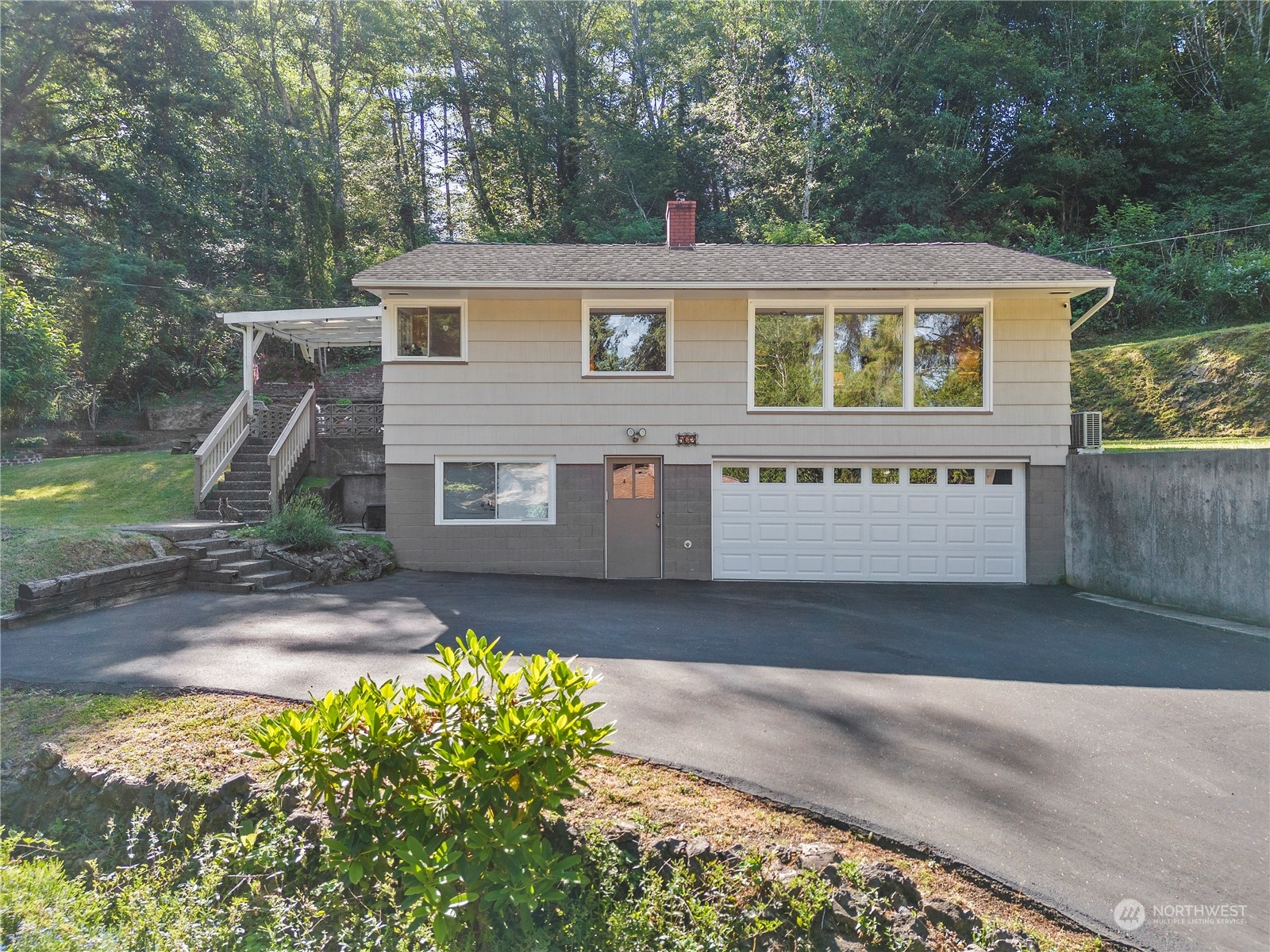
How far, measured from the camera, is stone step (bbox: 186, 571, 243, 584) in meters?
8.80

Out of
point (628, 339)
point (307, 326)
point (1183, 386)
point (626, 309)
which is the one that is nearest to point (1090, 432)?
point (1183, 386)

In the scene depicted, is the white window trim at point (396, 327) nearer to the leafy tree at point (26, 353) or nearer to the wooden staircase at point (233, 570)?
the wooden staircase at point (233, 570)

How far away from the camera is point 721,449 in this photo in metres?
11.3

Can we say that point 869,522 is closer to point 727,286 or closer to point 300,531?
point 727,286

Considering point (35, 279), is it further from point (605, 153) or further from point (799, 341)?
point (799, 341)

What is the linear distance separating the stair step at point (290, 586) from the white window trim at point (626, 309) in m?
5.27

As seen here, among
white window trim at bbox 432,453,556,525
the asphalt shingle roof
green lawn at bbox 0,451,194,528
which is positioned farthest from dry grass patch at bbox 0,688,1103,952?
green lawn at bbox 0,451,194,528

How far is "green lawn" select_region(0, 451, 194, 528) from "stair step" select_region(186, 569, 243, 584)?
10.7 feet

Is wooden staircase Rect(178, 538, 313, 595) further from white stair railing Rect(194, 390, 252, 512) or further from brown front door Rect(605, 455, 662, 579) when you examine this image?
brown front door Rect(605, 455, 662, 579)

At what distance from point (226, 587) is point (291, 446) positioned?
14.5 ft

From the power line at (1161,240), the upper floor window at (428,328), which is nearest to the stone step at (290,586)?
the upper floor window at (428,328)

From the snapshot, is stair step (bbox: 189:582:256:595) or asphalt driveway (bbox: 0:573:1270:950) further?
stair step (bbox: 189:582:256:595)

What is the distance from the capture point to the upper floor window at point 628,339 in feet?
37.2

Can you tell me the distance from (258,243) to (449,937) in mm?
26285
